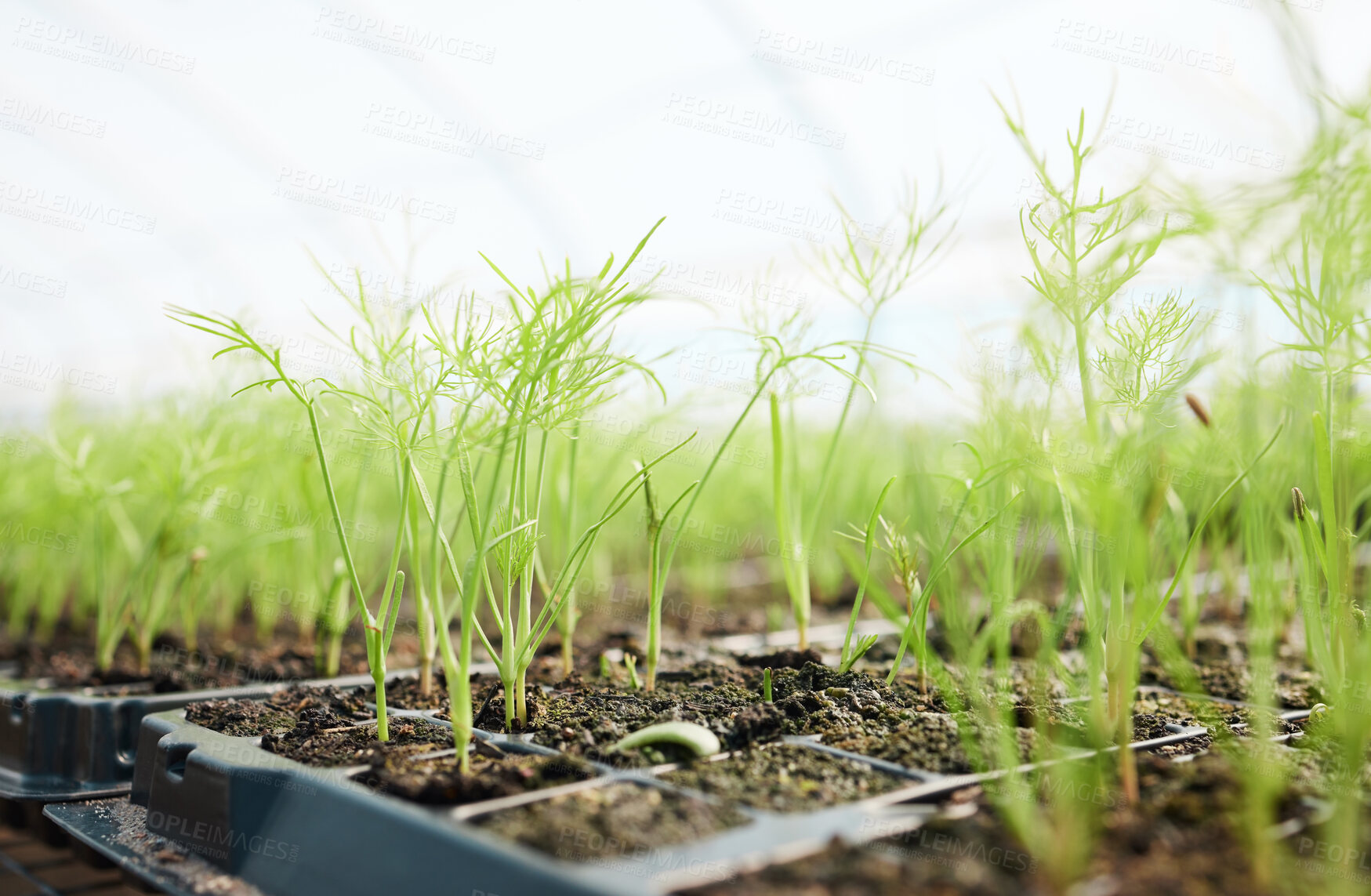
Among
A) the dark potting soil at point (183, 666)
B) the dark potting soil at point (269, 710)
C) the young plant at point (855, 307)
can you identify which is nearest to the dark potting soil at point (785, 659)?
the young plant at point (855, 307)

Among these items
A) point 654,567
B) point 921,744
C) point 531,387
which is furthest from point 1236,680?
point 531,387

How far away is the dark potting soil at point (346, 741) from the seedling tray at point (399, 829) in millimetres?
23

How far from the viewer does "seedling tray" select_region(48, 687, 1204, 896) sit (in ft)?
2.13

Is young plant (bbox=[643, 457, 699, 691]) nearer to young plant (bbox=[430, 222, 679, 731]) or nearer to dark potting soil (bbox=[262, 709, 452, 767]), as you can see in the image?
young plant (bbox=[430, 222, 679, 731])

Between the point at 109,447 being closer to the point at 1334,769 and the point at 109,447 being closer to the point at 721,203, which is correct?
the point at 721,203

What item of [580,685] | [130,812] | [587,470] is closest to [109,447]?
[587,470]

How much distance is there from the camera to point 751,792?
2.72 ft

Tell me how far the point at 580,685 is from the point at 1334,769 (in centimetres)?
87

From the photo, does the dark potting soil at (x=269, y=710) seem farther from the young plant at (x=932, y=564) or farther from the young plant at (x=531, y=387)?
the young plant at (x=932, y=564)

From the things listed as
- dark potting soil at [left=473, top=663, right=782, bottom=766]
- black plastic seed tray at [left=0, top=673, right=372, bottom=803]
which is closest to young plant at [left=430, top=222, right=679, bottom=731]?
dark potting soil at [left=473, top=663, right=782, bottom=766]

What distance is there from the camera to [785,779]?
0.88m

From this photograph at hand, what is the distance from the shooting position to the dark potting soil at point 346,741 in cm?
98

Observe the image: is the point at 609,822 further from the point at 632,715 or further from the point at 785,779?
the point at 632,715

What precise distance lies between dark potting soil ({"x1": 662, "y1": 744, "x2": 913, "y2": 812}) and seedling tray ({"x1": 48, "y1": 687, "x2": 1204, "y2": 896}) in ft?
0.05
